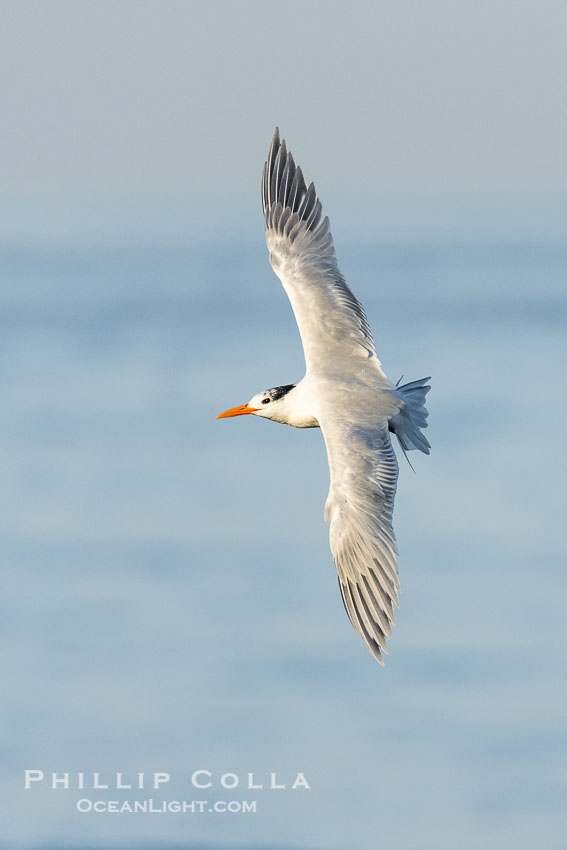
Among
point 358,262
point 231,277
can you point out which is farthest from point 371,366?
point 358,262

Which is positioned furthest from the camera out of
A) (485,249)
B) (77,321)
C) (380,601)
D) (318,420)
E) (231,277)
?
(485,249)

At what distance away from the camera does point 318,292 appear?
13898 millimetres

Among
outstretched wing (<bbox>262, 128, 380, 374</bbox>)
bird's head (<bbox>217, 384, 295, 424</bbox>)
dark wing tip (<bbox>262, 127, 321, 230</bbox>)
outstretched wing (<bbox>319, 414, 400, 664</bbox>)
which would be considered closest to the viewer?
outstretched wing (<bbox>319, 414, 400, 664</bbox>)

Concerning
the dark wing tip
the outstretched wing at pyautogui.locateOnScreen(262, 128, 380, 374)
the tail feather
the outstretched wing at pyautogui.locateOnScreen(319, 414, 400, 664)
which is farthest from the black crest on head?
the dark wing tip

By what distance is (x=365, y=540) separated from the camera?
38.4 feet

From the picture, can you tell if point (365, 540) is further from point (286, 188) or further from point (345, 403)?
point (286, 188)

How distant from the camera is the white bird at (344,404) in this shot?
38.4 ft

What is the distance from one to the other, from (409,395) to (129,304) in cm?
6280

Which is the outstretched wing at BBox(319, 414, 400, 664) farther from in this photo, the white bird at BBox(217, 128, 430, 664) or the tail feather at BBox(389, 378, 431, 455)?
the tail feather at BBox(389, 378, 431, 455)

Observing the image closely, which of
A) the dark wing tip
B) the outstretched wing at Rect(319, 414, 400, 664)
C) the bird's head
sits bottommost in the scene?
the outstretched wing at Rect(319, 414, 400, 664)

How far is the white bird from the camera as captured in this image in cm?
1172

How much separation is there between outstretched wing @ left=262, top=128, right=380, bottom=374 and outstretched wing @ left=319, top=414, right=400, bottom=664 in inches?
63.3

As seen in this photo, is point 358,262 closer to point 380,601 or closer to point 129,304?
point 129,304

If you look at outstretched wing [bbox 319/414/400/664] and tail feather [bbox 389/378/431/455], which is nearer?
outstretched wing [bbox 319/414/400/664]
